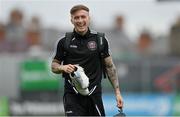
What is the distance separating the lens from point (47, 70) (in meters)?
25.3

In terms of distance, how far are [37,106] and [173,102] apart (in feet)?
13.8

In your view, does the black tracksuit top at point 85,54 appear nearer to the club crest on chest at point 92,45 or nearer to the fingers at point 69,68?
the club crest on chest at point 92,45

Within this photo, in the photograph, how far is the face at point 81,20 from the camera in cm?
798

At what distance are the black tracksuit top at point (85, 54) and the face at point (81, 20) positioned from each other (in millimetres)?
118

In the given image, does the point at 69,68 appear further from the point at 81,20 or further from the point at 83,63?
the point at 81,20

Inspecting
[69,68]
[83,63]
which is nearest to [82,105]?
[83,63]

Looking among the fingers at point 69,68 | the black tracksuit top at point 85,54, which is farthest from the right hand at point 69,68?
the black tracksuit top at point 85,54

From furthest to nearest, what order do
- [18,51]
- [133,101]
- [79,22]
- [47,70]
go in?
[18,51] < [47,70] < [133,101] < [79,22]

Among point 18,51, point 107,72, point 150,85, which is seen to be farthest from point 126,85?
point 107,72

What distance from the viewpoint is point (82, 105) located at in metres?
8.29

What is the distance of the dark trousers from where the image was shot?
27.0 feet

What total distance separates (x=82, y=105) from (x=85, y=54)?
0.57 meters

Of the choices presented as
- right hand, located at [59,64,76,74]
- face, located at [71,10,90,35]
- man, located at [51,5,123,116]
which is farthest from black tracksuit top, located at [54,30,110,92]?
right hand, located at [59,64,76,74]

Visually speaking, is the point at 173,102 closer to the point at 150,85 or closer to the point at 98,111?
the point at 150,85
